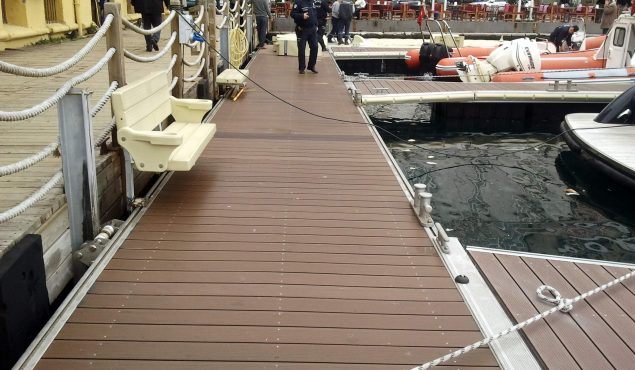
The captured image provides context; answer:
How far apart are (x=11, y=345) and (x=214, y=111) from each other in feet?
18.1

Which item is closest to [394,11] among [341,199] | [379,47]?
[379,47]

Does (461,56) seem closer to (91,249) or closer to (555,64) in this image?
(555,64)

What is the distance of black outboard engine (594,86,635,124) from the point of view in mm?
8273

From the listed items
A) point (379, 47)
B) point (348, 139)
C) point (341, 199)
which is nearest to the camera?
point (341, 199)

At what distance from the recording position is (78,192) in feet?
11.5

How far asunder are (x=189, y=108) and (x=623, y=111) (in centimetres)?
624

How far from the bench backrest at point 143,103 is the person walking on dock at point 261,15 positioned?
1081cm

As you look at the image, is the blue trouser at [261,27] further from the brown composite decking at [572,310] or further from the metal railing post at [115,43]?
the brown composite decking at [572,310]

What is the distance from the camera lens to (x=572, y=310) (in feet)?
9.99

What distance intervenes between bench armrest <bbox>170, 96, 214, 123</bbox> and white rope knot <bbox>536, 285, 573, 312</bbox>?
3295mm

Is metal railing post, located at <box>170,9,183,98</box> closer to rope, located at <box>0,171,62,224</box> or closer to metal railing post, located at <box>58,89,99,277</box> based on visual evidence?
metal railing post, located at <box>58,89,99,277</box>

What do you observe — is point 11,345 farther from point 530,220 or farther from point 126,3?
point 126,3

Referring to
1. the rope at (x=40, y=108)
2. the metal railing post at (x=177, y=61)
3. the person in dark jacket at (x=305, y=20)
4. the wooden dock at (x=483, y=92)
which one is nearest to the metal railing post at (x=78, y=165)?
the rope at (x=40, y=108)

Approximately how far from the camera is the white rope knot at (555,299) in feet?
9.86
